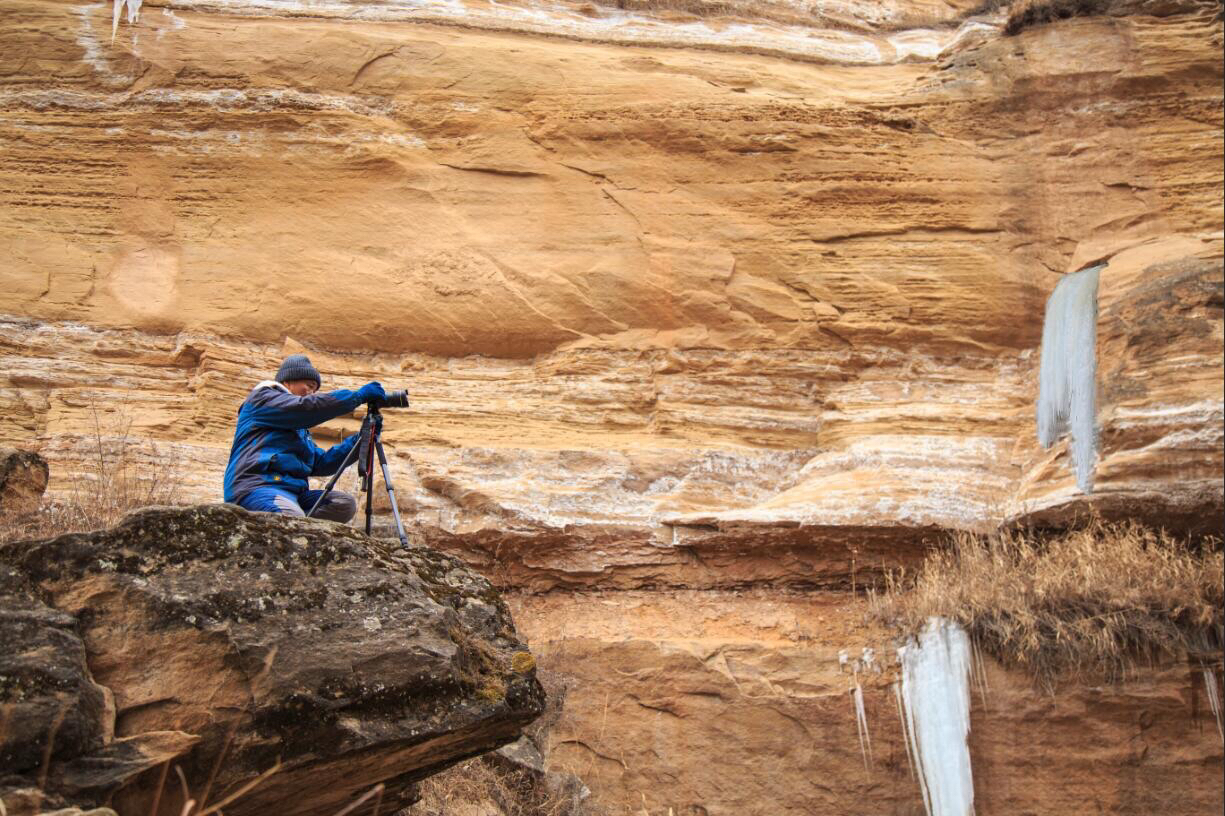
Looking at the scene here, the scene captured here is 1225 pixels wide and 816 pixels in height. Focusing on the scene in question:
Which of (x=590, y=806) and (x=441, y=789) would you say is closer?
(x=441, y=789)

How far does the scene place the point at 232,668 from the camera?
4.80m

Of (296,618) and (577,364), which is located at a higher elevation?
(577,364)

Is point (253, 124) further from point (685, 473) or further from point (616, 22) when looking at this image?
point (685, 473)

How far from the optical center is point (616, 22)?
12.1 metres

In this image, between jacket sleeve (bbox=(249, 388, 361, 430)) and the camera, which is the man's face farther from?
the camera

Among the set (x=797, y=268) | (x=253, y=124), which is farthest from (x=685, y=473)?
(x=253, y=124)

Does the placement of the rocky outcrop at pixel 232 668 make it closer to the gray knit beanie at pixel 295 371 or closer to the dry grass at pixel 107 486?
the gray knit beanie at pixel 295 371

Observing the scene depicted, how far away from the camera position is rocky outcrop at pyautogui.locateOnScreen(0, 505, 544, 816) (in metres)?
4.41

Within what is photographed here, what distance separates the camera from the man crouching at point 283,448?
21.0 feet

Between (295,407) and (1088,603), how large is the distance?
533 centimetres

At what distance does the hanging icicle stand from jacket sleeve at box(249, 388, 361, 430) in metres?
5.88

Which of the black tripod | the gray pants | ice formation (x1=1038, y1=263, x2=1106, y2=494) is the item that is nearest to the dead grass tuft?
the black tripod

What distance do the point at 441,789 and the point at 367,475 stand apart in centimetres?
173

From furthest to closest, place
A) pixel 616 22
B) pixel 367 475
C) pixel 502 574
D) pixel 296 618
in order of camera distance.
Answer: pixel 616 22, pixel 502 574, pixel 367 475, pixel 296 618
